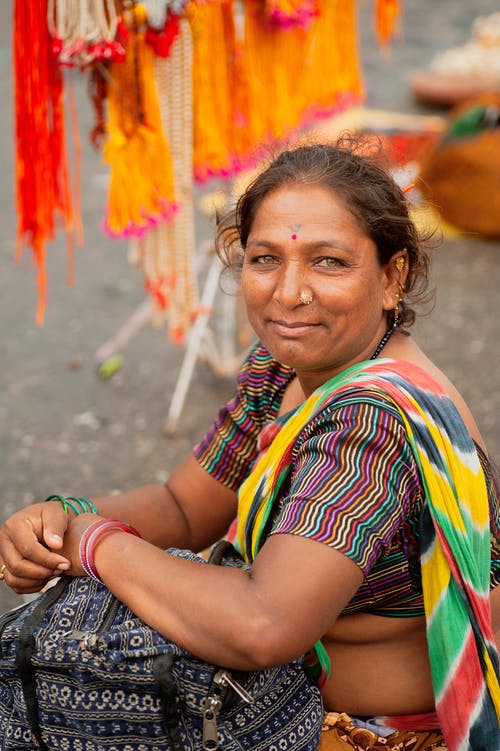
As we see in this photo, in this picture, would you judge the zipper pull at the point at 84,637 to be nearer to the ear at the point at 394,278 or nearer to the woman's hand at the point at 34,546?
the woman's hand at the point at 34,546

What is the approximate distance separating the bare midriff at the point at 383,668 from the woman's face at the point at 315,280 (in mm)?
505

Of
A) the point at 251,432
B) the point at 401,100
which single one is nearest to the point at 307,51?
the point at 251,432

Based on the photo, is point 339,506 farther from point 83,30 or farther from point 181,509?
point 83,30

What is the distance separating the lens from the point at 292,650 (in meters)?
1.46

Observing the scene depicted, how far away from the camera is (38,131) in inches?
118

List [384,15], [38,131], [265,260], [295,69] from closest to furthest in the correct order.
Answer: [265,260] → [38,131] → [295,69] → [384,15]

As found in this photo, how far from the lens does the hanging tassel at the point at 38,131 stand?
288 cm

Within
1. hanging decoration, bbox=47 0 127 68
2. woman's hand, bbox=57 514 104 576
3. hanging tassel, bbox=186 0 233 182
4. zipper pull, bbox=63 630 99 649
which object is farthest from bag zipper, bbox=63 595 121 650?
hanging tassel, bbox=186 0 233 182

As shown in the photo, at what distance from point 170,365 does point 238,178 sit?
3.39 feet

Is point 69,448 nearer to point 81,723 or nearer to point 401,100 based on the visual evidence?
point 81,723

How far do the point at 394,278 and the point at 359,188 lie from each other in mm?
201

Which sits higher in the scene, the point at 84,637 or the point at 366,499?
the point at 366,499

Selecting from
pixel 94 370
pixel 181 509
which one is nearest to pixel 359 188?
pixel 181 509

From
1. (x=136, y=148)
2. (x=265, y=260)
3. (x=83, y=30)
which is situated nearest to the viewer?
(x=265, y=260)
